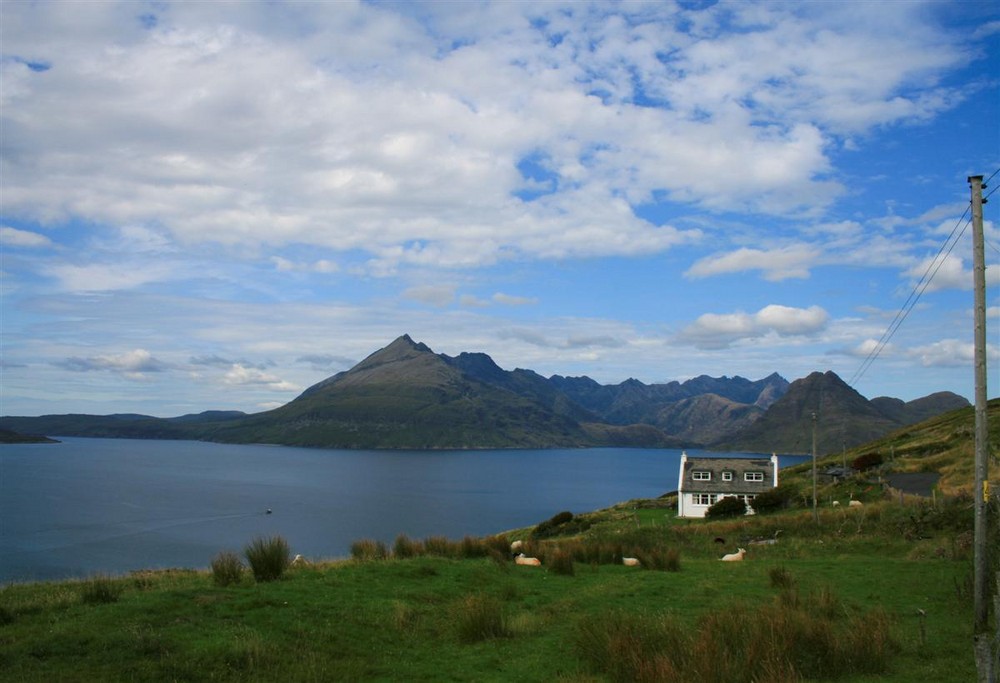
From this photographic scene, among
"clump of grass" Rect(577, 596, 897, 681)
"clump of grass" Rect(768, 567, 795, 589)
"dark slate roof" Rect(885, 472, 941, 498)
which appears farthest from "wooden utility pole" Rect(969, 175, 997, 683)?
"dark slate roof" Rect(885, 472, 941, 498)

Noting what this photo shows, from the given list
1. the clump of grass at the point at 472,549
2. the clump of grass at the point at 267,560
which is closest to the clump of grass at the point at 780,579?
→ the clump of grass at the point at 472,549

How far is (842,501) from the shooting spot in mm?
41531

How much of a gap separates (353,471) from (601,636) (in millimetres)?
175569

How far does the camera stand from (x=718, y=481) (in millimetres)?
56531

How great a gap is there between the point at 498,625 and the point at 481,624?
34 centimetres

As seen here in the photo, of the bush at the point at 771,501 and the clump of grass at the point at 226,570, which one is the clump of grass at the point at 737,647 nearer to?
the clump of grass at the point at 226,570

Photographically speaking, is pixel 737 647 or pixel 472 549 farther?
pixel 472 549

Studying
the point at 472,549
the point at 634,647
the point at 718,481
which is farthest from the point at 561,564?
the point at 718,481

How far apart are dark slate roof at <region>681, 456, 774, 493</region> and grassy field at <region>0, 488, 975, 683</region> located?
34.4 m

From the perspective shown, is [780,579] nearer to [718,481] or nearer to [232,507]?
[718,481]

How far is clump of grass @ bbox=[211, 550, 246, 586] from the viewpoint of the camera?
15867 millimetres

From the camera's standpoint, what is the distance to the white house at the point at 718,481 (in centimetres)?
5441

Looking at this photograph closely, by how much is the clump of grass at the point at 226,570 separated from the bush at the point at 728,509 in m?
39.1

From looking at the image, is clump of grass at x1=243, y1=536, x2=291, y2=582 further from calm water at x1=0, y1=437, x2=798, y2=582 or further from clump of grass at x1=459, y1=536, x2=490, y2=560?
calm water at x1=0, y1=437, x2=798, y2=582
